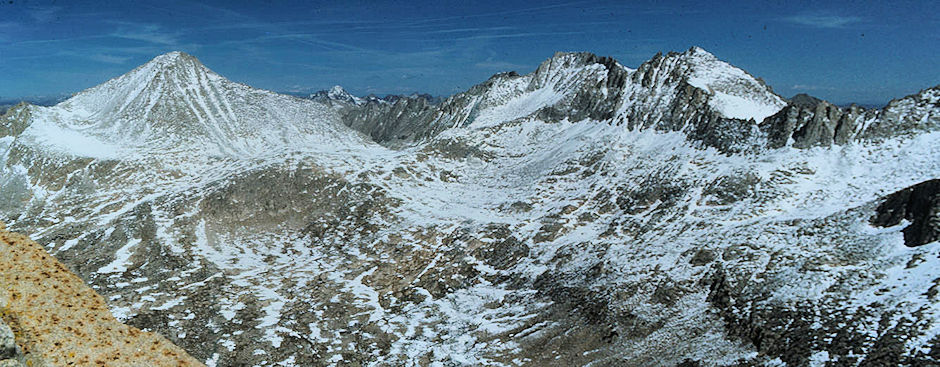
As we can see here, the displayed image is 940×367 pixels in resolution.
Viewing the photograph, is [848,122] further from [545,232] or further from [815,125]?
[545,232]

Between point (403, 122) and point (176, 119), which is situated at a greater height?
point (403, 122)

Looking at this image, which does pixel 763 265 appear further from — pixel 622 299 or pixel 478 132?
pixel 478 132

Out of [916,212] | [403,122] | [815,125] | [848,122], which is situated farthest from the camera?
[403,122]

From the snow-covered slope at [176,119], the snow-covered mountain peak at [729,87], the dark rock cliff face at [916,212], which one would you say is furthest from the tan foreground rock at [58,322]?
the snow-covered slope at [176,119]

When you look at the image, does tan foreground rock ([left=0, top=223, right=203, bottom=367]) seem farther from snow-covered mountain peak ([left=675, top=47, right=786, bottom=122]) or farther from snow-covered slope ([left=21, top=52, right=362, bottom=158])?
snow-covered slope ([left=21, top=52, right=362, bottom=158])

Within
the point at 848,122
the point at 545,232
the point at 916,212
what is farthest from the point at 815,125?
the point at 545,232

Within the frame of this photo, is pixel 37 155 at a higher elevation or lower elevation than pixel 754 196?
higher

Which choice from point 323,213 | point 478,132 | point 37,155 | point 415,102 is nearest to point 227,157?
point 37,155
